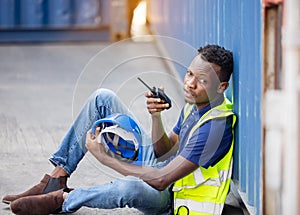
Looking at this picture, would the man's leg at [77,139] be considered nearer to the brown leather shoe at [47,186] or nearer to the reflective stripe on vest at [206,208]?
the brown leather shoe at [47,186]

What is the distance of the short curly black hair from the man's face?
26mm

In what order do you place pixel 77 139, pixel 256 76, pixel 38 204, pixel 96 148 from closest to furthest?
1. pixel 256 76
2. pixel 96 148
3. pixel 38 204
4. pixel 77 139

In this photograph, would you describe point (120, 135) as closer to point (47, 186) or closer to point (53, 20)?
point (47, 186)

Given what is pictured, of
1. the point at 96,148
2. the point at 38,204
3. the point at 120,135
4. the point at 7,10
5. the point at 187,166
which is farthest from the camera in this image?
the point at 7,10

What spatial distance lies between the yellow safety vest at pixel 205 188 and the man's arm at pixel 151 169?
0.16 meters

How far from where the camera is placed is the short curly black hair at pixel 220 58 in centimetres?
379

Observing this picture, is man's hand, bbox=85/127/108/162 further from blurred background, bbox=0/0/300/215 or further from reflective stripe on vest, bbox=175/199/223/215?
blurred background, bbox=0/0/300/215

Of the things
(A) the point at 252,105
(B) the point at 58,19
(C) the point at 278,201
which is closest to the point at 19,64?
(B) the point at 58,19

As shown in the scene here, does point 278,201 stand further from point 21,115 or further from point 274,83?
point 21,115

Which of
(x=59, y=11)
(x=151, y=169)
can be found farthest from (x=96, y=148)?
(x=59, y=11)

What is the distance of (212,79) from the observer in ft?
12.4

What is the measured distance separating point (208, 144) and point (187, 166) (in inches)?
5.8

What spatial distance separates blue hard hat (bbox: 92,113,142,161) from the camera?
3.85m

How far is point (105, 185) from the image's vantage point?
3.80 metres
